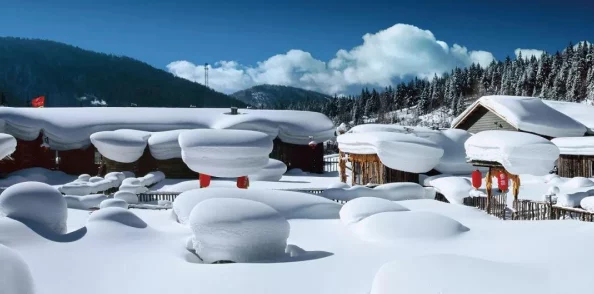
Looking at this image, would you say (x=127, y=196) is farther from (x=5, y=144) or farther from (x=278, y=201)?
(x=5, y=144)

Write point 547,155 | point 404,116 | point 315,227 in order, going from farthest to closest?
point 404,116 → point 547,155 → point 315,227

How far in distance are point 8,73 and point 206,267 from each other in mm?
161288

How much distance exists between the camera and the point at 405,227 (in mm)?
8188

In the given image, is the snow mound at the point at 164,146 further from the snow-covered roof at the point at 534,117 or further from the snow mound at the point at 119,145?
the snow-covered roof at the point at 534,117

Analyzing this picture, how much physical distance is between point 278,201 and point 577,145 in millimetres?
17927

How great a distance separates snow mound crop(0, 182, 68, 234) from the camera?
24.0 ft

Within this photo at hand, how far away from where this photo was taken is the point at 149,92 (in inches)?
5591

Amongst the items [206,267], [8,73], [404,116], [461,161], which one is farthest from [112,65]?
[206,267]

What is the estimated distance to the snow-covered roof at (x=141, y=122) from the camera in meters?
24.4

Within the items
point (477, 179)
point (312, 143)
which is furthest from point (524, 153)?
point (312, 143)

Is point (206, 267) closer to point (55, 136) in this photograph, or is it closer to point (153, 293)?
point (153, 293)

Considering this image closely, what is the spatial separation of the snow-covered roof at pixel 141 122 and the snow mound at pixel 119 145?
2.26 metres

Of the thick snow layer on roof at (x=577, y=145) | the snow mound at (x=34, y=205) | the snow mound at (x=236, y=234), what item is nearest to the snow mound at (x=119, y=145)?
the snow mound at (x=34, y=205)

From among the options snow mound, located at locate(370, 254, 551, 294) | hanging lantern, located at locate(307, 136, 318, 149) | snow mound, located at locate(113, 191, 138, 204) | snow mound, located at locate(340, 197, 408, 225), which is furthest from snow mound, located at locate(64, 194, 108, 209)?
hanging lantern, located at locate(307, 136, 318, 149)
